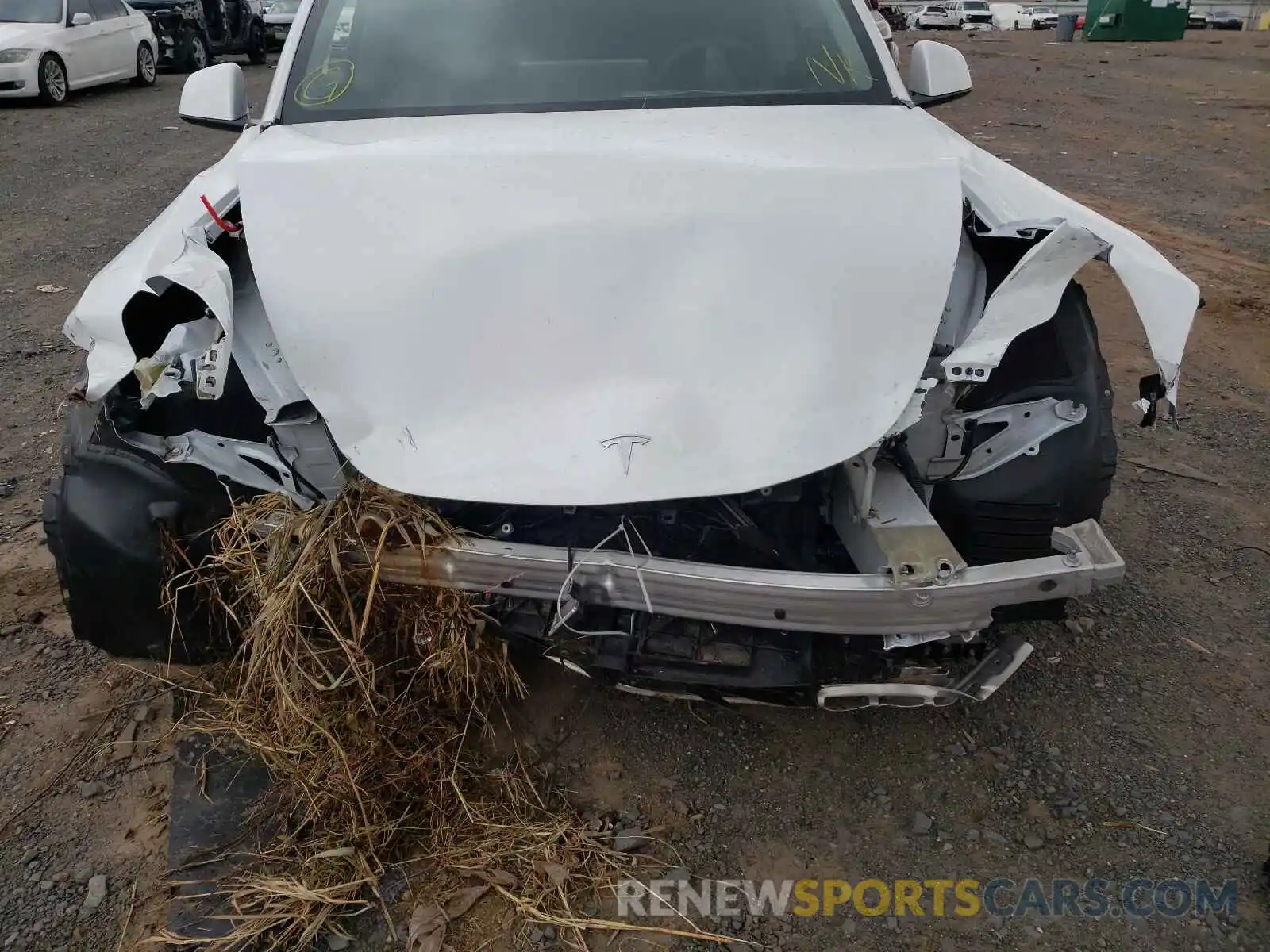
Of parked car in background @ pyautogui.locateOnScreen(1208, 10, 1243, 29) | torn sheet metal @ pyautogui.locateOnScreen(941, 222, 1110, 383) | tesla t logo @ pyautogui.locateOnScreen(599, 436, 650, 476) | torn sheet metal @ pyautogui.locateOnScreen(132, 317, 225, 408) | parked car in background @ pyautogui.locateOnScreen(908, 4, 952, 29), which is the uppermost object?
torn sheet metal @ pyautogui.locateOnScreen(941, 222, 1110, 383)

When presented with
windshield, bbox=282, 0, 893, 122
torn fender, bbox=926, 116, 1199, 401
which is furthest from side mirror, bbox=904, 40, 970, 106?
torn fender, bbox=926, 116, 1199, 401

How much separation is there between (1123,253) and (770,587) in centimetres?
115

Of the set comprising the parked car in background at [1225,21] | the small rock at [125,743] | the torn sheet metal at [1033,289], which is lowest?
the parked car in background at [1225,21]

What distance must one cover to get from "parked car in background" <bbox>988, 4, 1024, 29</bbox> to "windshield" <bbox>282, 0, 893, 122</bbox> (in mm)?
33142

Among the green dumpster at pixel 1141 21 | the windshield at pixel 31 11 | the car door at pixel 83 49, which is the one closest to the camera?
the windshield at pixel 31 11

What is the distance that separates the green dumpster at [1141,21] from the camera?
21.1m

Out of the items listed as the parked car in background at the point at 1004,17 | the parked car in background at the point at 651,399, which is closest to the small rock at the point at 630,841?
the parked car in background at the point at 651,399

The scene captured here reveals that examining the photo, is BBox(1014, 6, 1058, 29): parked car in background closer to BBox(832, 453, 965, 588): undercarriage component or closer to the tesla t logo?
BBox(832, 453, 965, 588): undercarriage component

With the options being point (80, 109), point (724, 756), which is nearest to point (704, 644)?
point (724, 756)

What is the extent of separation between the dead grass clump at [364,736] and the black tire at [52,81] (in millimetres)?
10889

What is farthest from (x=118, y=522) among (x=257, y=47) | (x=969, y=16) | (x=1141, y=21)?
(x=969, y=16)

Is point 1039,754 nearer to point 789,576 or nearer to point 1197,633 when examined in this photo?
point 1197,633

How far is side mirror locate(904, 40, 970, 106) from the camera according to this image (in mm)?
3248

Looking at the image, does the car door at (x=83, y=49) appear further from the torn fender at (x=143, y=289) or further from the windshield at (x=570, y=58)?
the torn fender at (x=143, y=289)
